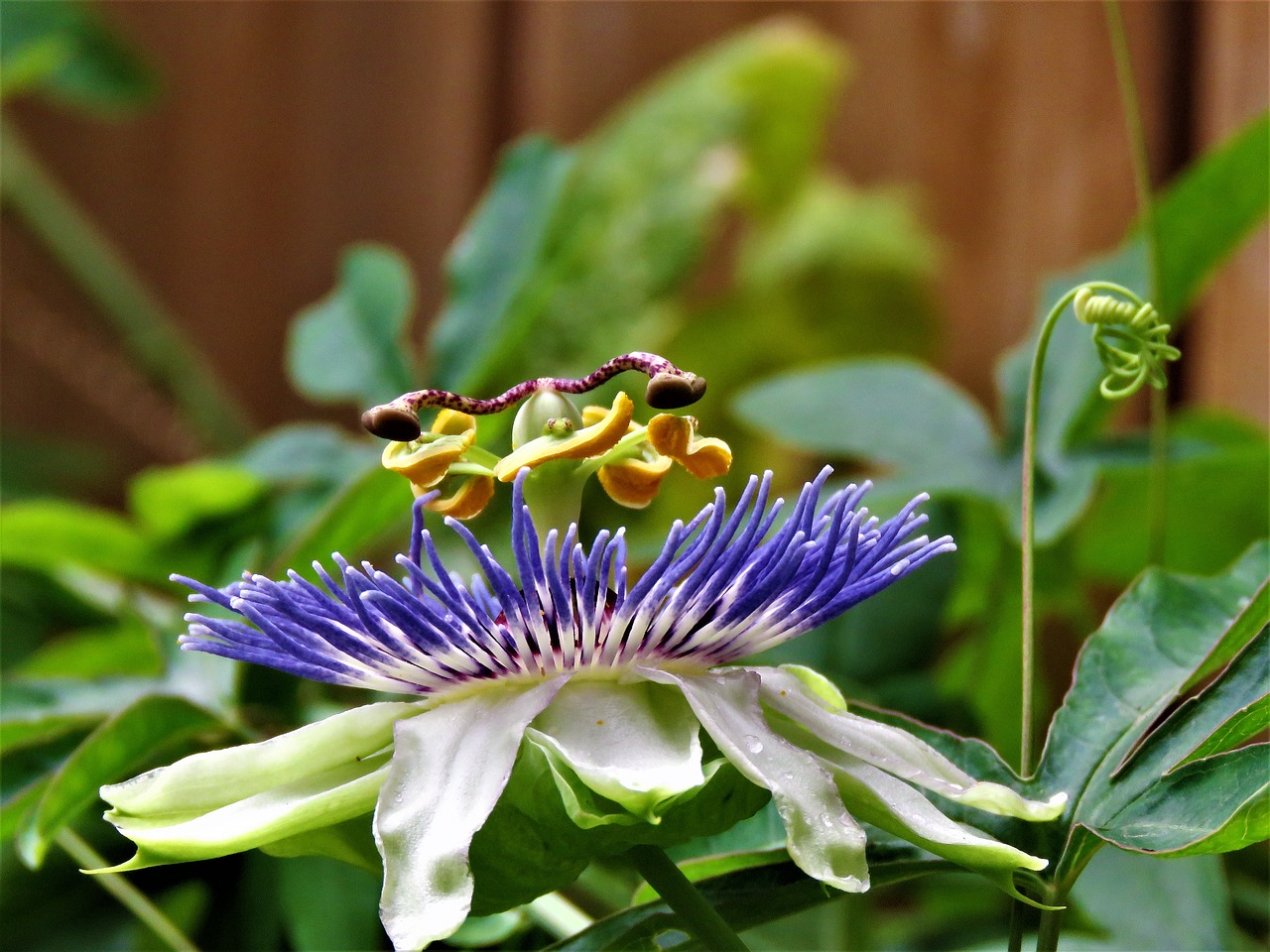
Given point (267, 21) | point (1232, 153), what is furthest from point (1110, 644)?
point (267, 21)

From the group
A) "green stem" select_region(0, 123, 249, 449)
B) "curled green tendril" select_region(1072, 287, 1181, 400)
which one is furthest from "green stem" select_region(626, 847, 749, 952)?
"green stem" select_region(0, 123, 249, 449)

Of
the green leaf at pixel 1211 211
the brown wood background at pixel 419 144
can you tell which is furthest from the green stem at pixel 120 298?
the green leaf at pixel 1211 211

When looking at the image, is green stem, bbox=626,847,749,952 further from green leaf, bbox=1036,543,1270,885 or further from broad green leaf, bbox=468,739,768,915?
green leaf, bbox=1036,543,1270,885

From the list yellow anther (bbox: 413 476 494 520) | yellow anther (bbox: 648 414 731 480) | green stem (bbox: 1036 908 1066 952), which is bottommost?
green stem (bbox: 1036 908 1066 952)

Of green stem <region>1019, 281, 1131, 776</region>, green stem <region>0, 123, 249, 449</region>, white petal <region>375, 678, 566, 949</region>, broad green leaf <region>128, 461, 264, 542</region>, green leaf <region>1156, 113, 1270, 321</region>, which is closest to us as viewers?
white petal <region>375, 678, 566, 949</region>

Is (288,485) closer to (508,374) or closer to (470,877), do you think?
(508,374)

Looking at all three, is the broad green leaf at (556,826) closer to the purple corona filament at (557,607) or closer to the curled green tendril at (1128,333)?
the purple corona filament at (557,607)
